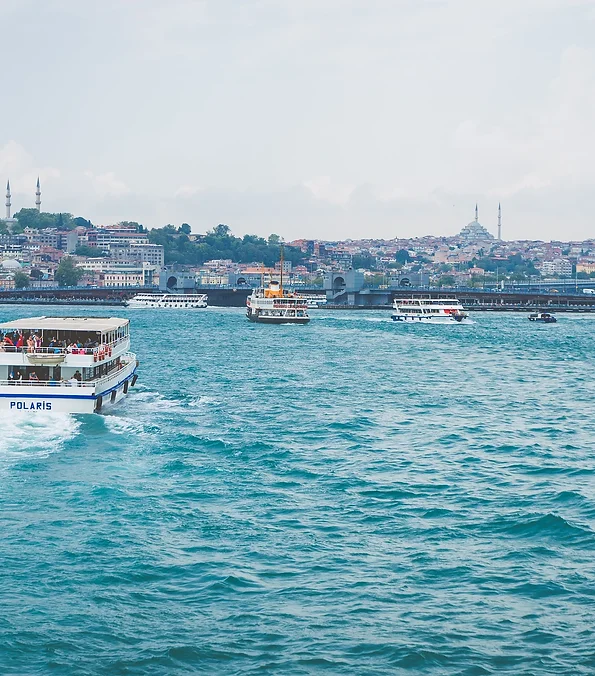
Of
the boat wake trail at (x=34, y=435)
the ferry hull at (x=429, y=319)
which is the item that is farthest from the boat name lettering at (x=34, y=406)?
the ferry hull at (x=429, y=319)

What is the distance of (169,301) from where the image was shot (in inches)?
6570

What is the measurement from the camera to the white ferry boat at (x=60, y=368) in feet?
107

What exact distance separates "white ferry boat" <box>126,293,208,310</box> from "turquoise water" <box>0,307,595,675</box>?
126357mm

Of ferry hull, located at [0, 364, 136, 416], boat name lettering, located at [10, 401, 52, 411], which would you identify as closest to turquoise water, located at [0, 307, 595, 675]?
boat name lettering, located at [10, 401, 52, 411]

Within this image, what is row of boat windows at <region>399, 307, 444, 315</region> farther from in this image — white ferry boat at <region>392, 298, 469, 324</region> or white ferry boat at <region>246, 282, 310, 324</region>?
white ferry boat at <region>246, 282, 310, 324</region>

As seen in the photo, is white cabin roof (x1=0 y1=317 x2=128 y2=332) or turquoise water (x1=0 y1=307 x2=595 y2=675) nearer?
turquoise water (x1=0 y1=307 x2=595 y2=675)

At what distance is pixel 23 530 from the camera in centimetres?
2022

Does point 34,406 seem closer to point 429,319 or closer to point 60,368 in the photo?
point 60,368

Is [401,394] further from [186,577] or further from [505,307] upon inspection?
[505,307]

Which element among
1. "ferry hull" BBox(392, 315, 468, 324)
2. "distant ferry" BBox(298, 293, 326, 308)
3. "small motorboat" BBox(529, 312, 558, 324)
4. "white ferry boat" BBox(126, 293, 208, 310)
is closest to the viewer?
"ferry hull" BBox(392, 315, 468, 324)

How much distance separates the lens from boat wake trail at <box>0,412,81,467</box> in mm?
26941

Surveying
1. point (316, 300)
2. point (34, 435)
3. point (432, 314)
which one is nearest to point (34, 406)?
point (34, 435)

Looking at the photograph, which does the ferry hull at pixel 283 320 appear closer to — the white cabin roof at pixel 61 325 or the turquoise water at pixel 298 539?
the turquoise water at pixel 298 539

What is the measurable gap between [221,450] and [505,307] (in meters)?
141
